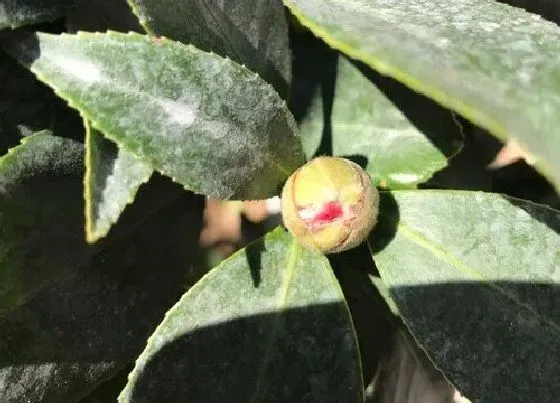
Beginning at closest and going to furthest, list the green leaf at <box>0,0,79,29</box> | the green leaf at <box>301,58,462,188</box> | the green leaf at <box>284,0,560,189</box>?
the green leaf at <box>284,0,560,189</box> → the green leaf at <box>0,0,79,29</box> → the green leaf at <box>301,58,462,188</box>

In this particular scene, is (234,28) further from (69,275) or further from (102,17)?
(69,275)

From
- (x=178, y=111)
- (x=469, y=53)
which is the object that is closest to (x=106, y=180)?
A: (x=178, y=111)

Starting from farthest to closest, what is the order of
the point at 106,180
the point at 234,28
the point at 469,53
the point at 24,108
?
the point at 24,108, the point at 234,28, the point at 106,180, the point at 469,53

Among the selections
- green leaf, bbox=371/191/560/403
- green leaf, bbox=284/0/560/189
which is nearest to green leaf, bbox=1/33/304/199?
green leaf, bbox=284/0/560/189

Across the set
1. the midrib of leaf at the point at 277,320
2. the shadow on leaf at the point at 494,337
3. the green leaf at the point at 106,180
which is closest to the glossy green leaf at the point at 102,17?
the green leaf at the point at 106,180

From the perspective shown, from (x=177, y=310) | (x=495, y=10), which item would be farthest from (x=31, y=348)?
(x=495, y=10)

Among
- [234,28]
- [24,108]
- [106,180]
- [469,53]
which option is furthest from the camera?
[24,108]

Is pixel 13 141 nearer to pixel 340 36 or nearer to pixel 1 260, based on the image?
pixel 1 260

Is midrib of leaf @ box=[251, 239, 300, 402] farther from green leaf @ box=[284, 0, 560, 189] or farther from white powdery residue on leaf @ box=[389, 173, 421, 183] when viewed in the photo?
green leaf @ box=[284, 0, 560, 189]

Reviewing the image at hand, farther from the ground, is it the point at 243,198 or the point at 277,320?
the point at 243,198
